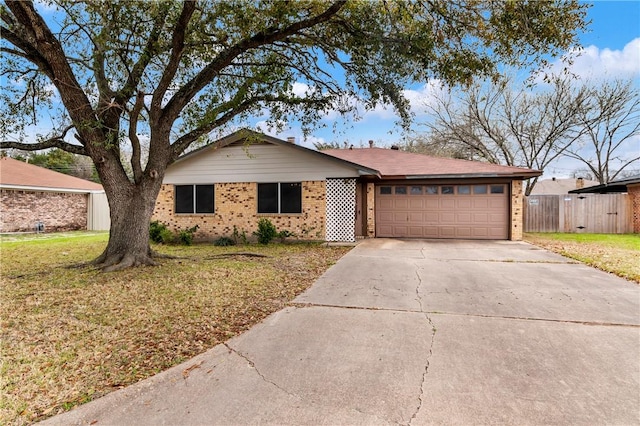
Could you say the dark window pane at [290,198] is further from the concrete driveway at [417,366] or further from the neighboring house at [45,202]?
the neighboring house at [45,202]

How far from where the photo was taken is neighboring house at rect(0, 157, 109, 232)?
1541 cm

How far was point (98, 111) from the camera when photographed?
7.21 metres

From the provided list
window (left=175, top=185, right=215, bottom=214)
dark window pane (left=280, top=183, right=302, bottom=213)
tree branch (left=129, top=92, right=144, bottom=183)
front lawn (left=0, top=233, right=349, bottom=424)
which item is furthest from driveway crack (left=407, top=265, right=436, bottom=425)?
window (left=175, top=185, right=215, bottom=214)

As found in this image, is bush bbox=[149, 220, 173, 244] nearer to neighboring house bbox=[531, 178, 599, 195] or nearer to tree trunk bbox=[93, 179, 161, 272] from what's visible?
tree trunk bbox=[93, 179, 161, 272]

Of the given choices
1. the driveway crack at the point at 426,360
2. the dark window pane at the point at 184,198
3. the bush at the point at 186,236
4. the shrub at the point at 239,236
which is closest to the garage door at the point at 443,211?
the shrub at the point at 239,236

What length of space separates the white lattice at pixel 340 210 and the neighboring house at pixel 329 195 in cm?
3

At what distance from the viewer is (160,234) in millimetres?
12773

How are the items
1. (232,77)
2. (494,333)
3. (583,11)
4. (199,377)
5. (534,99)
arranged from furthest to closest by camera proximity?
(534,99) → (232,77) → (583,11) → (494,333) → (199,377)

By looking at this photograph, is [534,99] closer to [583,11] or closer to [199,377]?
[583,11]

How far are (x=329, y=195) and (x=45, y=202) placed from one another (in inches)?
565

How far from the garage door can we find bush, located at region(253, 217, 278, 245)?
4076 millimetres

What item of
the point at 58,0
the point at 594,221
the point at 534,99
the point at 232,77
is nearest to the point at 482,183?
the point at 594,221

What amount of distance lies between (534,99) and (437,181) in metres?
11.8

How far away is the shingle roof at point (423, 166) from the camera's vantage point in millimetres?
11961
